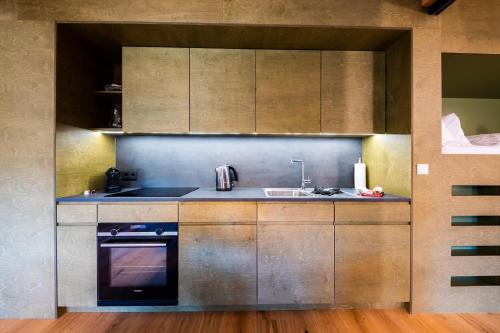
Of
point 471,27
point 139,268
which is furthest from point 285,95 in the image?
point 139,268

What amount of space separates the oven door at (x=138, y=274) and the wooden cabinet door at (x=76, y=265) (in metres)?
0.07

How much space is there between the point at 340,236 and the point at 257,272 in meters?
0.70

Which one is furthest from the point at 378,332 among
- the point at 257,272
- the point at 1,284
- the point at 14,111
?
the point at 14,111

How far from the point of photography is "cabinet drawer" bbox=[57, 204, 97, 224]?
1.82 metres

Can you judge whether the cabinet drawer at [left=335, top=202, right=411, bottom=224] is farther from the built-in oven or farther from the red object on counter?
the built-in oven

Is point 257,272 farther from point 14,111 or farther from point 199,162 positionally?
point 14,111

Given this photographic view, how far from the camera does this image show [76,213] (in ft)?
5.99

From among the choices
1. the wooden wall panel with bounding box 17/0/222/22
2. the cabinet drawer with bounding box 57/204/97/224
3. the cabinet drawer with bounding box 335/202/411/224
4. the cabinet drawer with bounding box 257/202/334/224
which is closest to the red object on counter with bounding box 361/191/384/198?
the cabinet drawer with bounding box 335/202/411/224

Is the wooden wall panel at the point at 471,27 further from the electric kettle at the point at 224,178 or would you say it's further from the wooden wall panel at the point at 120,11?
the electric kettle at the point at 224,178

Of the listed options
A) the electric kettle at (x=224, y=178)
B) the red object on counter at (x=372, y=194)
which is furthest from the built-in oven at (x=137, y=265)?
the red object on counter at (x=372, y=194)

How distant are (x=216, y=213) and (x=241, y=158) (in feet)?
2.69

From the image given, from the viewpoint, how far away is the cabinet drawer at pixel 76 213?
1.82 metres

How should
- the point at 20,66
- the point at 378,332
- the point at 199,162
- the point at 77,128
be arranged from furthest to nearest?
1. the point at 199,162
2. the point at 77,128
3. the point at 20,66
4. the point at 378,332

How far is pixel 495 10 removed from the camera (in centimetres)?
192
